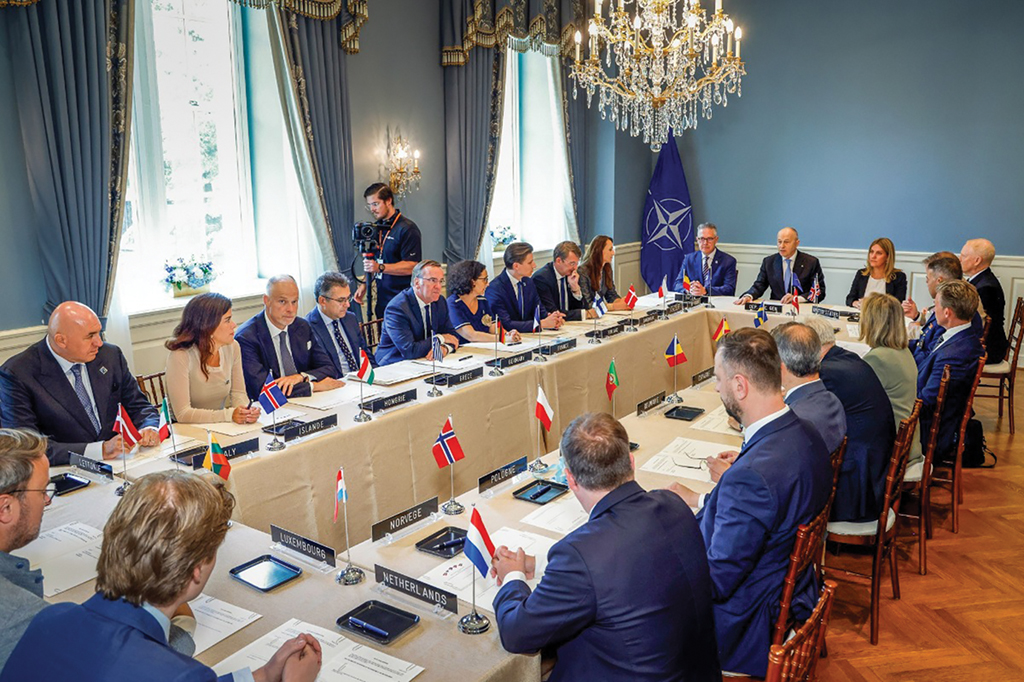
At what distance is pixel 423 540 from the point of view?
251 centimetres

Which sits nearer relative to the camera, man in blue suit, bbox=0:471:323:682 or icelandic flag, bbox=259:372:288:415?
man in blue suit, bbox=0:471:323:682

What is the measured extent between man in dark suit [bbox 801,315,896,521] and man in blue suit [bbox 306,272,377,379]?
8.34ft

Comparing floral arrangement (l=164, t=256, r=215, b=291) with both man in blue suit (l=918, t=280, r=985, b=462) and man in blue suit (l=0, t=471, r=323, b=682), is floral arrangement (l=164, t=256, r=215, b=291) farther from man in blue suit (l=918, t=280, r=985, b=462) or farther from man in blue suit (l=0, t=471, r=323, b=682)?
man in blue suit (l=918, t=280, r=985, b=462)

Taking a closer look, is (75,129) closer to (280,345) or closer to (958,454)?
(280,345)

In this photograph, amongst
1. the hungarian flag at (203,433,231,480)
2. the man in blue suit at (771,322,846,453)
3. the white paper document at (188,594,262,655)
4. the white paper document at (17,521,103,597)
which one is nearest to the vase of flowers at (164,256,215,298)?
the hungarian flag at (203,433,231,480)

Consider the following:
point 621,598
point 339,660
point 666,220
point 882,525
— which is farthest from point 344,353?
point 666,220

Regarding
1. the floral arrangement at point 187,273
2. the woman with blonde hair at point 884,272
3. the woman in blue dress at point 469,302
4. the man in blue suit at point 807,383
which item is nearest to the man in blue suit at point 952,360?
the man in blue suit at point 807,383

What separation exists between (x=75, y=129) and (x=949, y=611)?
5156 mm

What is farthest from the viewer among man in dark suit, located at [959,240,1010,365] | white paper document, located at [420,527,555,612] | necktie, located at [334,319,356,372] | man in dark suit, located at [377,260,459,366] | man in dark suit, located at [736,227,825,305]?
man in dark suit, located at [736,227,825,305]

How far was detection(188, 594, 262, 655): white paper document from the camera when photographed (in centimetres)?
194

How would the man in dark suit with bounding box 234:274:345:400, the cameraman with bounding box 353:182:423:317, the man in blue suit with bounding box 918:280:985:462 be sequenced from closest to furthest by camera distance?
1. the man in dark suit with bounding box 234:274:345:400
2. the man in blue suit with bounding box 918:280:985:462
3. the cameraman with bounding box 353:182:423:317

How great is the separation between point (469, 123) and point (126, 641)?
6.50m

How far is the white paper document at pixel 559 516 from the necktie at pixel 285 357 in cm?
203

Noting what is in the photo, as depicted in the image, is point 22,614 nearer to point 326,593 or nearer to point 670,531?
point 326,593
